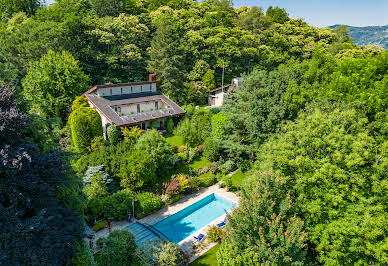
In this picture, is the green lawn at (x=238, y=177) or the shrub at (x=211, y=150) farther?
the shrub at (x=211, y=150)

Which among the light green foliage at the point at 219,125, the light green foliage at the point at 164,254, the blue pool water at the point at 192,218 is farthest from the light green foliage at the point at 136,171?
the light green foliage at the point at 219,125

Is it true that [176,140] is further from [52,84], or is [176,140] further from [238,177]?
[52,84]

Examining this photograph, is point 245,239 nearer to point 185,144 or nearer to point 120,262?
point 120,262

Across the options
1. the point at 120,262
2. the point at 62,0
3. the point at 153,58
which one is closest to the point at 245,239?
the point at 120,262

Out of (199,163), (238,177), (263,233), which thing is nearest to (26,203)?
(263,233)

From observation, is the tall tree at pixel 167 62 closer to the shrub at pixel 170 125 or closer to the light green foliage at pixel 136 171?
the shrub at pixel 170 125

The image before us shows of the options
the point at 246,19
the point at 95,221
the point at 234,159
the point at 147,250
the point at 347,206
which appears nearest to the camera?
the point at 347,206

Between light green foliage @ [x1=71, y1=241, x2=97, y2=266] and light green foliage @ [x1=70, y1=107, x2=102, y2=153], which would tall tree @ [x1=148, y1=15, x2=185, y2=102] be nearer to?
light green foliage @ [x1=70, y1=107, x2=102, y2=153]
